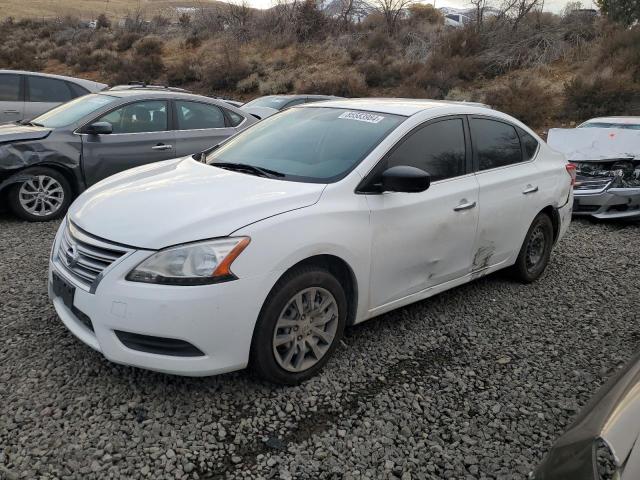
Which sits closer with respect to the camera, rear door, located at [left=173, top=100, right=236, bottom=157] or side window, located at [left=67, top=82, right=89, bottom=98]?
rear door, located at [left=173, top=100, right=236, bottom=157]

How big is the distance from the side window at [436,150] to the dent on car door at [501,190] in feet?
0.67

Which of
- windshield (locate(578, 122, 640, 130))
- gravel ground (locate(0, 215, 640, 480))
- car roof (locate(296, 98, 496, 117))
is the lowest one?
gravel ground (locate(0, 215, 640, 480))

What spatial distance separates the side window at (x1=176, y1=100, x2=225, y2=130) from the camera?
7098 millimetres

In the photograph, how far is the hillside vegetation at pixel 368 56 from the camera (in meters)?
17.1

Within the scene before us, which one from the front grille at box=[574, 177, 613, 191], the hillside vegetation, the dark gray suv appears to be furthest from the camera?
the hillside vegetation

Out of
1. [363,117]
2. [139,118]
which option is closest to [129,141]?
[139,118]

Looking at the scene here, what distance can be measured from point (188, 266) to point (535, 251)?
3500 mm

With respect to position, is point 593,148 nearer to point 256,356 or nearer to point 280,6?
point 256,356

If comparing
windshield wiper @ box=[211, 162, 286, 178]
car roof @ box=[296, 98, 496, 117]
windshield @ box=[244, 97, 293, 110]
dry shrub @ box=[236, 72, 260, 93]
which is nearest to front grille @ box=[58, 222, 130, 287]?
windshield wiper @ box=[211, 162, 286, 178]

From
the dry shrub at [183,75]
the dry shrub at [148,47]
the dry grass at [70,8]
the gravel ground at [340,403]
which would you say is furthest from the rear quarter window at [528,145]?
the dry grass at [70,8]

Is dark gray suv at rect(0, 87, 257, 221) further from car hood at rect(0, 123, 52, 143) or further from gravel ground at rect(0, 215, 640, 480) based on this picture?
gravel ground at rect(0, 215, 640, 480)

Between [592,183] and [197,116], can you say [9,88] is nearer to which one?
[197,116]

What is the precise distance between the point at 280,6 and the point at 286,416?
2971 centimetres

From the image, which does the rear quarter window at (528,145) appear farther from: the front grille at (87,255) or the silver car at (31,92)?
the silver car at (31,92)
